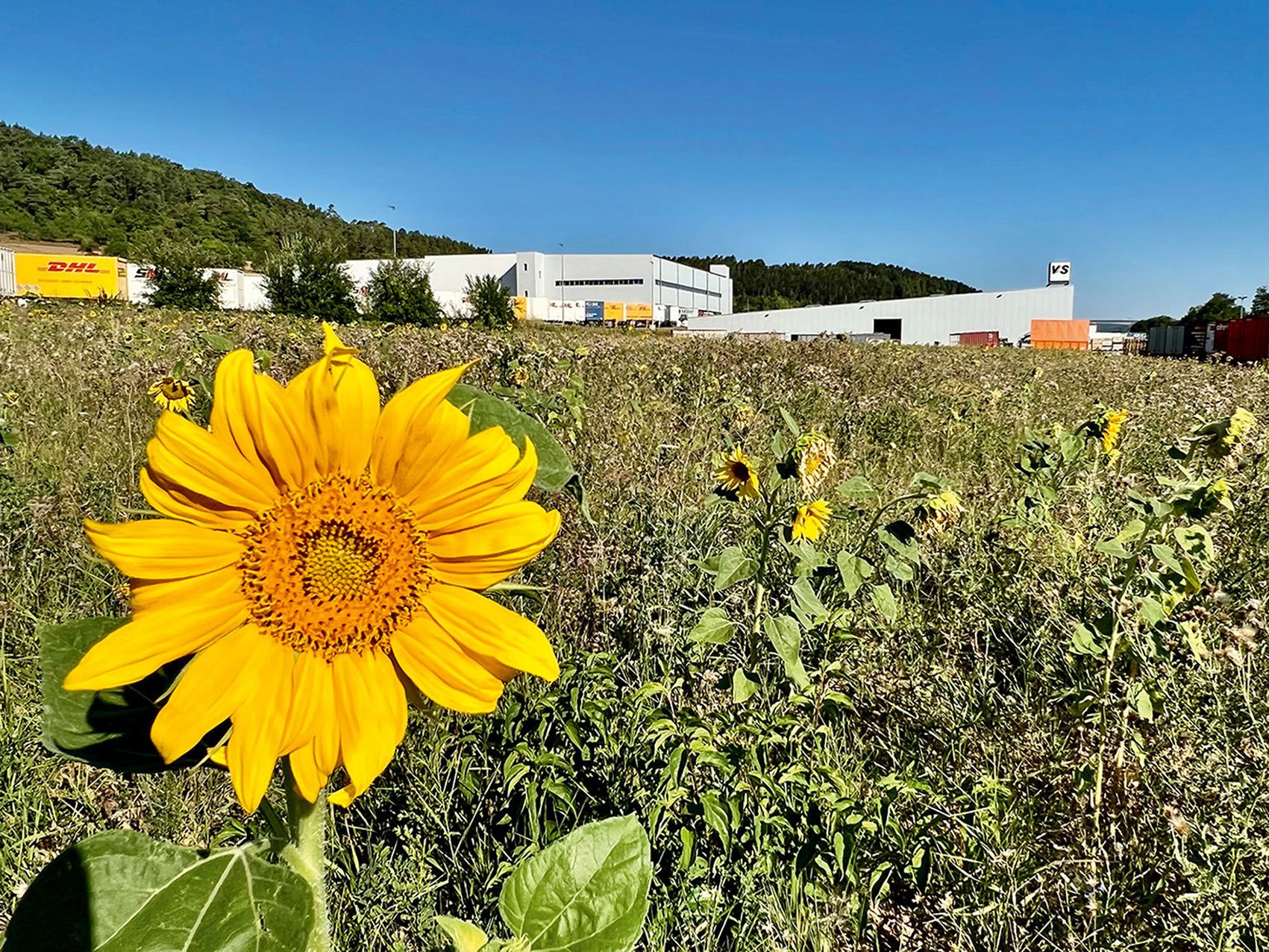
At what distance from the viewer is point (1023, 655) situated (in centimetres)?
218

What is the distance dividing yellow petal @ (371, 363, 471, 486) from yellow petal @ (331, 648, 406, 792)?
0.44 feet

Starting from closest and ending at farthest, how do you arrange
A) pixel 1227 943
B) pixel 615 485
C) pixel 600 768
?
pixel 1227 943, pixel 600 768, pixel 615 485

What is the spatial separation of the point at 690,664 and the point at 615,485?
1.39 m

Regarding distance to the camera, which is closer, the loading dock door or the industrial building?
the industrial building

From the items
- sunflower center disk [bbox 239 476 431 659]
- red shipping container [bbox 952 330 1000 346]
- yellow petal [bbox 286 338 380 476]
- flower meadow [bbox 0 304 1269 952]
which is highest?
red shipping container [bbox 952 330 1000 346]

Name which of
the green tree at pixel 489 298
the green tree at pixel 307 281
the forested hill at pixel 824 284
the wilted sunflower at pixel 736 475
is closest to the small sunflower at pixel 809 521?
the wilted sunflower at pixel 736 475

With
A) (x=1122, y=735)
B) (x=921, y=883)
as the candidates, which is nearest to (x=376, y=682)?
(x=921, y=883)

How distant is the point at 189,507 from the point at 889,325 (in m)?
55.4

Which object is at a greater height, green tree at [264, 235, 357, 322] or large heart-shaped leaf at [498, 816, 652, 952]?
green tree at [264, 235, 357, 322]

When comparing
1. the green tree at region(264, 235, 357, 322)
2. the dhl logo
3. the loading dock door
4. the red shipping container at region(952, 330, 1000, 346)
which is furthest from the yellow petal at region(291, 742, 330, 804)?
the loading dock door

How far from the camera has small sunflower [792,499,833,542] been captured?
2178 millimetres

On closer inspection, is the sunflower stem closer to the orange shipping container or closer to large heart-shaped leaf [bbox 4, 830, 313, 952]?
large heart-shaped leaf [bbox 4, 830, 313, 952]

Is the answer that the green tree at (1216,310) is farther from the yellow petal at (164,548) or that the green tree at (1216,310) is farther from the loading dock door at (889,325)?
the yellow petal at (164,548)

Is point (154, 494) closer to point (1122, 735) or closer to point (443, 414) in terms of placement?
point (443, 414)
